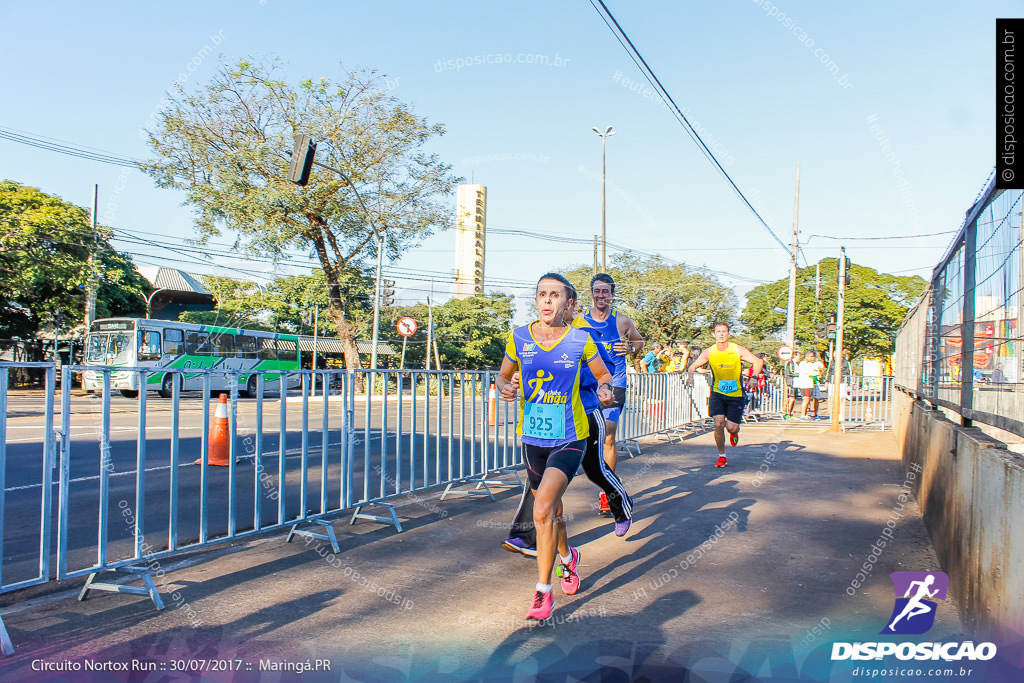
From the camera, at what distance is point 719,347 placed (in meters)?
9.66

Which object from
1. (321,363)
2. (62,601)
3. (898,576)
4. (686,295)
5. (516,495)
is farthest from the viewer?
(321,363)

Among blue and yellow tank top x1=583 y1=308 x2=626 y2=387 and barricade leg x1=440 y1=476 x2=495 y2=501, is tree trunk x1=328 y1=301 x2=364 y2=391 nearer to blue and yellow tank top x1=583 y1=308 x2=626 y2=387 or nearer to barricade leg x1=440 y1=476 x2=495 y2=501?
barricade leg x1=440 y1=476 x2=495 y2=501

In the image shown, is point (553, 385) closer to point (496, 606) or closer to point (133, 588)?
point (496, 606)

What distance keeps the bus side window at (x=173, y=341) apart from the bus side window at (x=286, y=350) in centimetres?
779

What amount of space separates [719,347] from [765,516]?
11.6ft

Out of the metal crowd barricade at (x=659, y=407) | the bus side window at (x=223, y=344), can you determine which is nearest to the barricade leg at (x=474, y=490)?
the metal crowd barricade at (x=659, y=407)

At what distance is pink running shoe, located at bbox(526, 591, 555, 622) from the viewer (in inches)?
150

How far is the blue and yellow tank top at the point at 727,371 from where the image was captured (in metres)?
9.38

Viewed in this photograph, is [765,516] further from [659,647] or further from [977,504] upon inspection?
[659,647]

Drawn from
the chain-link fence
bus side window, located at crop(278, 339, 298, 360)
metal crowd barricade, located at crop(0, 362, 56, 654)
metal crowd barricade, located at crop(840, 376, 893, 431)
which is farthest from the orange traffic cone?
bus side window, located at crop(278, 339, 298, 360)

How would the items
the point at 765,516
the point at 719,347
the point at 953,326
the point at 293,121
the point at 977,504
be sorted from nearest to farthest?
the point at 977,504 < the point at 953,326 < the point at 765,516 < the point at 719,347 < the point at 293,121

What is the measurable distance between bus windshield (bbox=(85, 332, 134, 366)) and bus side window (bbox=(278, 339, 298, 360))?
10.7 metres

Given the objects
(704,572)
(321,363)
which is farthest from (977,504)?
(321,363)

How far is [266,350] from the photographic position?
127 ft
